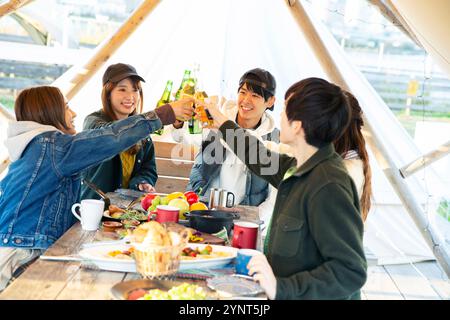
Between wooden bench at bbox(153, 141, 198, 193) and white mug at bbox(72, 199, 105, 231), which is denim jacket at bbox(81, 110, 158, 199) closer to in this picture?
wooden bench at bbox(153, 141, 198, 193)

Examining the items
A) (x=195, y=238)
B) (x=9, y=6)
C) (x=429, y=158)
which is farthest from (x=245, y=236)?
(x=9, y=6)

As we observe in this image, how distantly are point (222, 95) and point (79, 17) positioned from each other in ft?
15.7

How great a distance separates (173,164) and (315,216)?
2.65 m

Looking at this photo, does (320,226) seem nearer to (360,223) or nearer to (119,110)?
(360,223)

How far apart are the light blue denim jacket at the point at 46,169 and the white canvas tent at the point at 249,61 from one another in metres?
1.96

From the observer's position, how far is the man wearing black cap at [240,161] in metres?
3.27

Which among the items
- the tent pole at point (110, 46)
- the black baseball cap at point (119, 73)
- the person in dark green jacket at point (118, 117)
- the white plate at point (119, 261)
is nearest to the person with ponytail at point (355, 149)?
the white plate at point (119, 261)

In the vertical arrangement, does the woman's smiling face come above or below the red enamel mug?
above

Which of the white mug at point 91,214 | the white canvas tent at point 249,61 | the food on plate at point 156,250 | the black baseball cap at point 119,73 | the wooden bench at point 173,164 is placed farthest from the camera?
the white canvas tent at point 249,61

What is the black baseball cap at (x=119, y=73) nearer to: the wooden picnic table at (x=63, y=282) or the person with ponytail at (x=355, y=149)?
the person with ponytail at (x=355, y=149)

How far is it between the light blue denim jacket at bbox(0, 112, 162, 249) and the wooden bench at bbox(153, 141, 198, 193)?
1.71 m

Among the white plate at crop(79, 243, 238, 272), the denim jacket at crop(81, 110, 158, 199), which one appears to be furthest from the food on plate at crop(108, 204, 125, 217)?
the denim jacket at crop(81, 110, 158, 199)

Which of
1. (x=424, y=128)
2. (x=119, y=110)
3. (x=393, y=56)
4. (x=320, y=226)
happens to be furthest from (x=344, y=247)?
(x=393, y=56)

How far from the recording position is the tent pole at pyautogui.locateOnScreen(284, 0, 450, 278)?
3.78 metres
